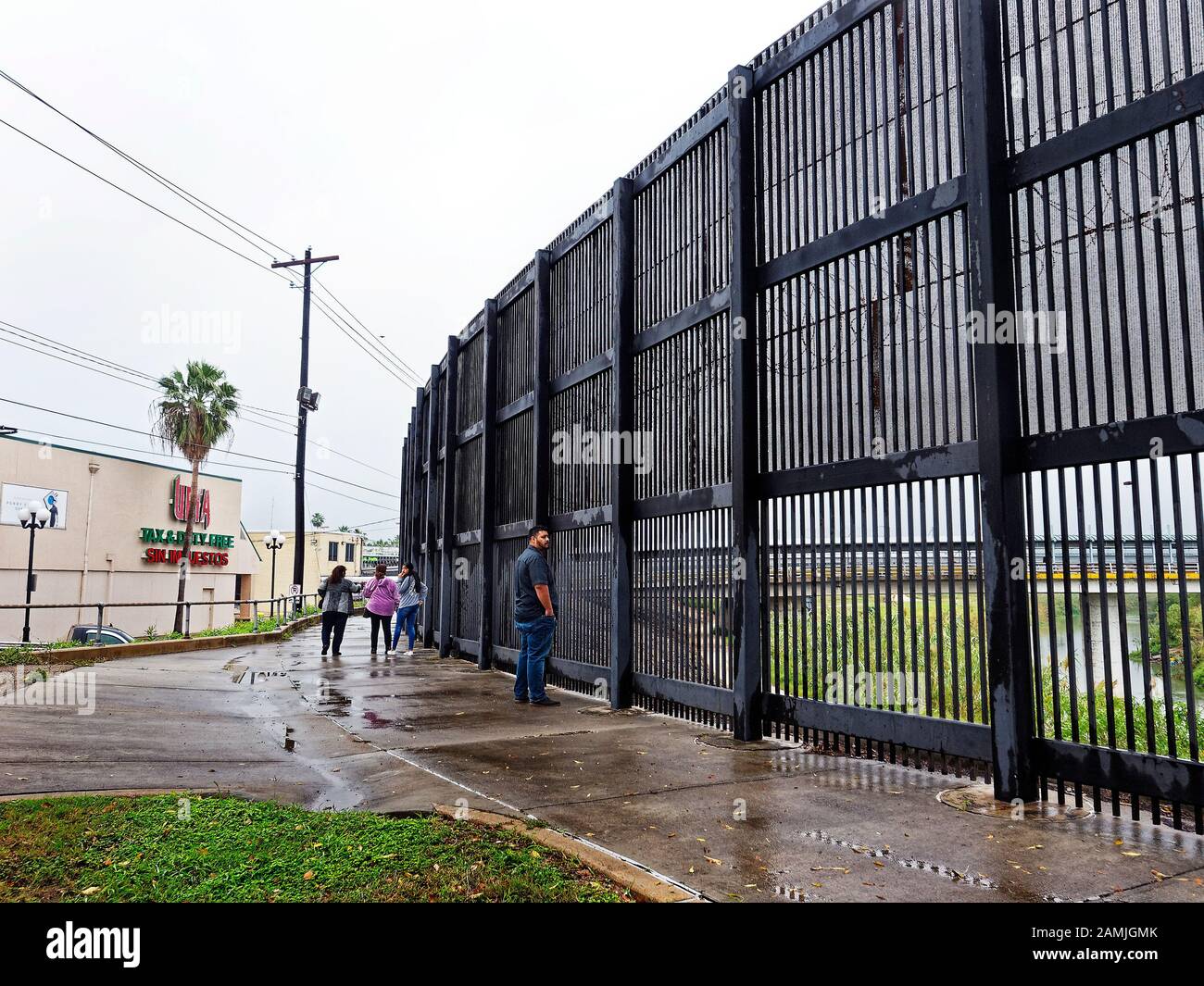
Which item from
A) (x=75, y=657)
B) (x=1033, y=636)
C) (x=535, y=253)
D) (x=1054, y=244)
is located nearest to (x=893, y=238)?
(x=1054, y=244)

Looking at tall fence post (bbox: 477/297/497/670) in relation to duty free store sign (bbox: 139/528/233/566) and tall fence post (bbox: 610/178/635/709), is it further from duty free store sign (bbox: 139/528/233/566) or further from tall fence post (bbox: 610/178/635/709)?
duty free store sign (bbox: 139/528/233/566)

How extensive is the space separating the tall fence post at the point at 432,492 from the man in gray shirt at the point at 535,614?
9270 millimetres

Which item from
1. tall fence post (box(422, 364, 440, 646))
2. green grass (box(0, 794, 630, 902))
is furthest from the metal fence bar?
green grass (box(0, 794, 630, 902))

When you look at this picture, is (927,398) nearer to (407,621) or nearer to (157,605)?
(407,621)

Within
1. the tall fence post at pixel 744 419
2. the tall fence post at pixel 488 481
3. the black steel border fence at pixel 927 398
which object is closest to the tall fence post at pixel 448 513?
the tall fence post at pixel 488 481

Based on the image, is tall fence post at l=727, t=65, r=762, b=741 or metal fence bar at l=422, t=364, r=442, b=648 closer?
tall fence post at l=727, t=65, r=762, b=741

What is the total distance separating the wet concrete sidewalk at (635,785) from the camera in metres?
3.52

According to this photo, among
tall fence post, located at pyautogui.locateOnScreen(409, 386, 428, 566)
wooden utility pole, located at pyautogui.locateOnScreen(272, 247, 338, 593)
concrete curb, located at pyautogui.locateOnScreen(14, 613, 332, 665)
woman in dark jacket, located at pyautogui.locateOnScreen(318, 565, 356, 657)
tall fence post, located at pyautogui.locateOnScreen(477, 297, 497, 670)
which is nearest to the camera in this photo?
tall fence post, located at pyautogui.locateOnScreen(477, 297, 497, 670)

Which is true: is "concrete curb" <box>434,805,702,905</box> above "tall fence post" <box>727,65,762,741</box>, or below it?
below

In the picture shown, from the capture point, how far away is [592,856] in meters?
3.68

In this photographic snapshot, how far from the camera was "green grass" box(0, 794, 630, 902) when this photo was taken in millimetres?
3223

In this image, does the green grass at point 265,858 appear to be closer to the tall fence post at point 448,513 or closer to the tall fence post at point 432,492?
the tall fence post at point 448,513

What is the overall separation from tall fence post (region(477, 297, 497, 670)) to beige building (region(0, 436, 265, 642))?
17781 mm

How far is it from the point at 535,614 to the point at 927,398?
16.2 ft
